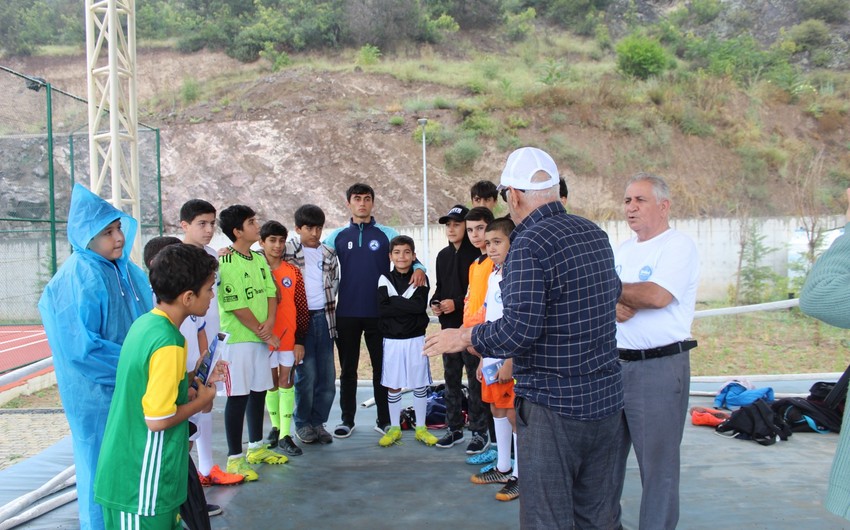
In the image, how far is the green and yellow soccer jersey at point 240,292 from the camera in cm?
405

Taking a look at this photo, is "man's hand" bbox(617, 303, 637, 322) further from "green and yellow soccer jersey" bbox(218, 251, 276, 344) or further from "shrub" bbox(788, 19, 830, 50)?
"shrub" bbox(788, 19, 830, 50)

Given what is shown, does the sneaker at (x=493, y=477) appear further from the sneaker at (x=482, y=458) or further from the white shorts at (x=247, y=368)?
the white shorts at (x=247, y=368)

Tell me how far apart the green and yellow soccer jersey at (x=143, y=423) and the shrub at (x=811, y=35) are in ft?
127

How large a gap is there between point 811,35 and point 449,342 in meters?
38.4

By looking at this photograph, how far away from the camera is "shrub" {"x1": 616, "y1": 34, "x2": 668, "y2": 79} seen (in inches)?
1085

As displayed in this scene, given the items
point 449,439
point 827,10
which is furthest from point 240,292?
point 827,10

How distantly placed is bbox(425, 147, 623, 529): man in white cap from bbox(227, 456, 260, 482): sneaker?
7.58ft

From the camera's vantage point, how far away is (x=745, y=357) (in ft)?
31.7

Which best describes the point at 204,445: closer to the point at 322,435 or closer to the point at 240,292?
the point at 240,292

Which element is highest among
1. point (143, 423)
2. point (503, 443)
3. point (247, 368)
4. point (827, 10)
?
point (827, 10)

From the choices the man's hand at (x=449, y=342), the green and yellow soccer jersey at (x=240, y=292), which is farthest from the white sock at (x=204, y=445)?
the man's hand at (x=449, y=342)

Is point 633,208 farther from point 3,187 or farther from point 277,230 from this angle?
point 3,187

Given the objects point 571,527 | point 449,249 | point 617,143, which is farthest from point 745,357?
point 617,143

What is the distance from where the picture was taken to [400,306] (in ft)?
15.6
